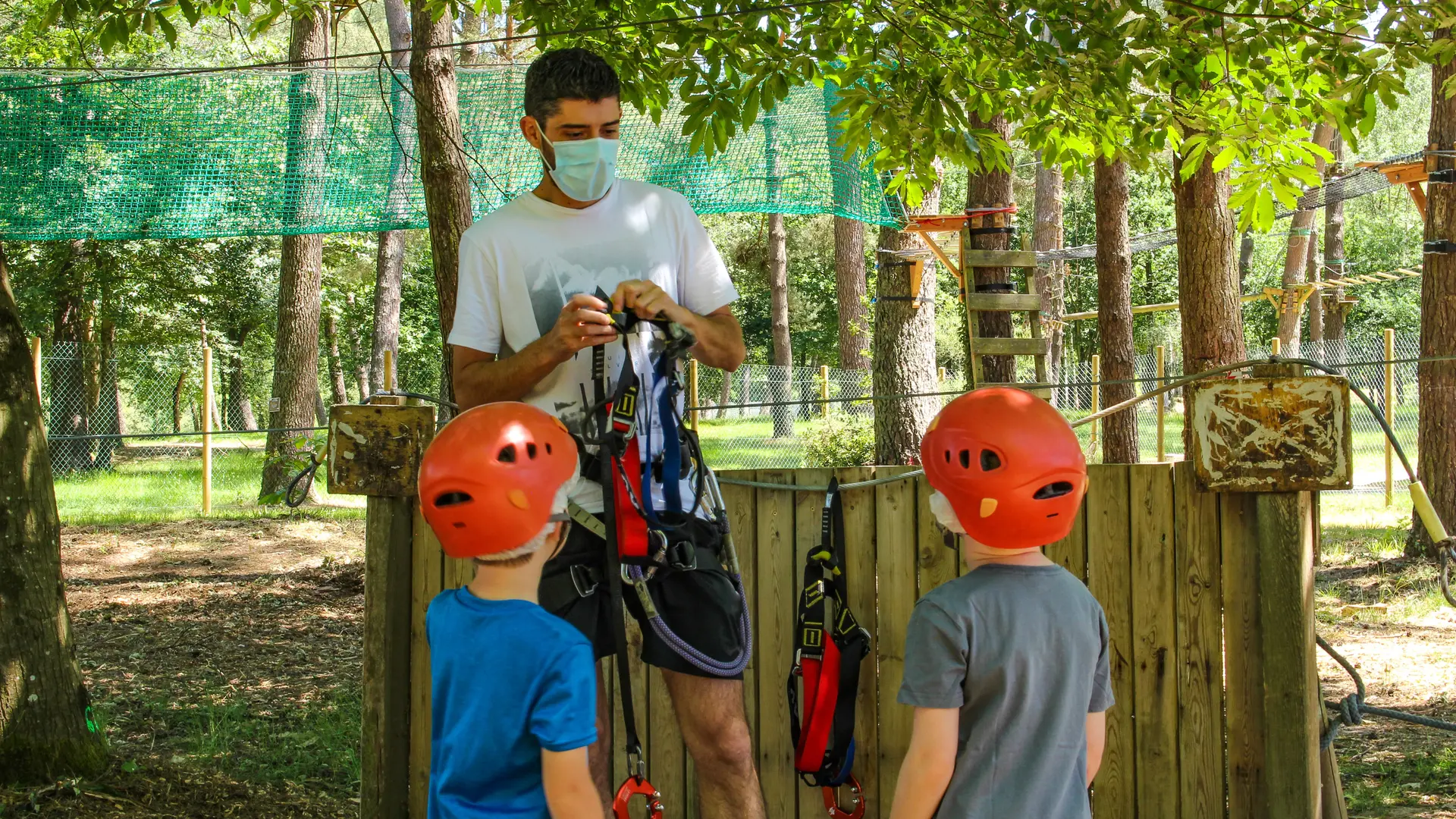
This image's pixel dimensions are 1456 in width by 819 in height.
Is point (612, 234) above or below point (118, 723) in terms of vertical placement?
above

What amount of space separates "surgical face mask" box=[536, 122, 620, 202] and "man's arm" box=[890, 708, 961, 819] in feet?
4.64

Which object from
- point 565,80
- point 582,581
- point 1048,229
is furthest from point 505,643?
point 1048,229

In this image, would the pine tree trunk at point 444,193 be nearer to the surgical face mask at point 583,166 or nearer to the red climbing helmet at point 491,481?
the surgical face mask at point 583,166

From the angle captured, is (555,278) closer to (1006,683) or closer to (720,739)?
(720,739)

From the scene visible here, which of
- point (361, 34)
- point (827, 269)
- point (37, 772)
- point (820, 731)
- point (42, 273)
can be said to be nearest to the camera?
point (820, 731)

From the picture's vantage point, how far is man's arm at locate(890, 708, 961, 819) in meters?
2.18

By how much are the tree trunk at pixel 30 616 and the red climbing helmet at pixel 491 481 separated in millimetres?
2416

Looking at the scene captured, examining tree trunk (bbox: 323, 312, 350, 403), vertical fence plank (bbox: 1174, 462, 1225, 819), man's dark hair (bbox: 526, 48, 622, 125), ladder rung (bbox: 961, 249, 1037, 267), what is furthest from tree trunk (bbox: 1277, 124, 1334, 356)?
tree trunk (bbox: 323, 312, 350, 403)

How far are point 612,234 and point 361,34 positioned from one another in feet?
98.6

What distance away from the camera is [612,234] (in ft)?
9.22

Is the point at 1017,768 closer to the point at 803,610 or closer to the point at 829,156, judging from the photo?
the point at 803,610

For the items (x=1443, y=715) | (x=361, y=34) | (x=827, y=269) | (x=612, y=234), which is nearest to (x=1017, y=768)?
(x=612, y=234)

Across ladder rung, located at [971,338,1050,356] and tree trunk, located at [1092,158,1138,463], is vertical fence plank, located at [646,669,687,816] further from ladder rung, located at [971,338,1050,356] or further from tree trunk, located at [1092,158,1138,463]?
tree trunk, located at [1092,158,1138,463]

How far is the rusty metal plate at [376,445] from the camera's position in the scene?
10.8 feet
